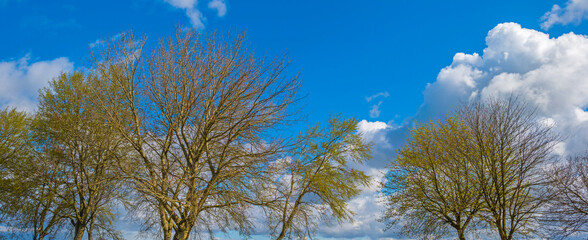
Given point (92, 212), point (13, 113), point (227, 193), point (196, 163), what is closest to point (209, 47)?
point (196, 163)

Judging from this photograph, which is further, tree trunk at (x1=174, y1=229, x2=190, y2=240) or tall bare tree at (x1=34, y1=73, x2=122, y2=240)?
tall bare tree at (x1=34, y1=73, x2=122, y2=240)

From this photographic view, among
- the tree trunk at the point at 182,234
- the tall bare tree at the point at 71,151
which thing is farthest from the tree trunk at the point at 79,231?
the tree trunk at the point at 182,234

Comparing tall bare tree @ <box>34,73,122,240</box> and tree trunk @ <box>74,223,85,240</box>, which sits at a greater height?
tall bare tree @ <box>34,73,122,240</box>

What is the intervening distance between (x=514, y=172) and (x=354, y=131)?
25.6ft

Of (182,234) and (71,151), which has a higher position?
(71,151)

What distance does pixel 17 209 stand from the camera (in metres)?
18.7

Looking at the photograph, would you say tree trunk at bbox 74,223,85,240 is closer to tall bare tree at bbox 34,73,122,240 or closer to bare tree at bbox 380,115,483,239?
tall bare tree at bbox 34,73,122,240

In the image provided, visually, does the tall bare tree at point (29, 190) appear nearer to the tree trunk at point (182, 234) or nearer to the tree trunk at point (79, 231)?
the tree trunk at point (79, 231)

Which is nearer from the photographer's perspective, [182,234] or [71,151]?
[182,234]

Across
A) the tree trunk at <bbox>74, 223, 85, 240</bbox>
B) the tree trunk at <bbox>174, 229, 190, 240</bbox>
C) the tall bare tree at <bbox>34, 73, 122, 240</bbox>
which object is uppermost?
the tall bare tree at <bbox>34, 73, 122, 240</bbox>

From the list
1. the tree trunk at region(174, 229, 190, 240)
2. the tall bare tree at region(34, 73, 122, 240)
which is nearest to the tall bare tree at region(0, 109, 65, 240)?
the tall bare tree at region(34, 73, 122, 240)

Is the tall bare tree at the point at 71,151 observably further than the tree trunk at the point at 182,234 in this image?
Yes

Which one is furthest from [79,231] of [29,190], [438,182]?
[438,182]

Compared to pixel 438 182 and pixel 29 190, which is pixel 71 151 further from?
pixel 438 182
